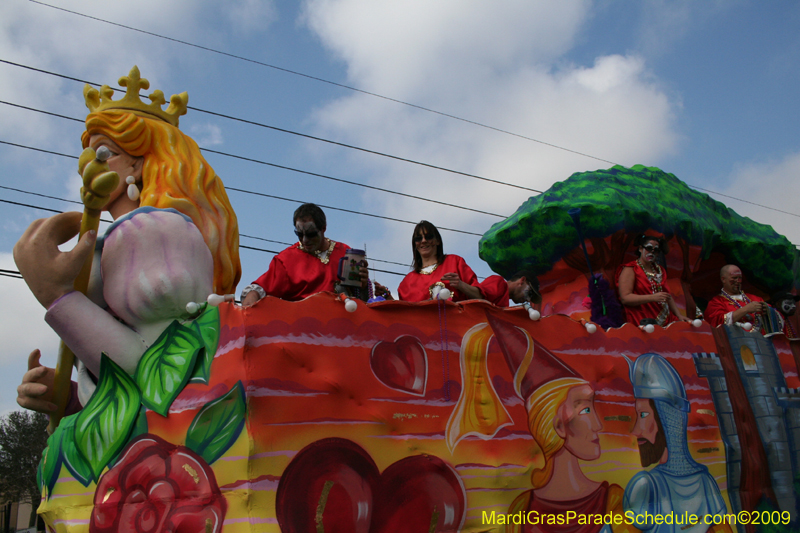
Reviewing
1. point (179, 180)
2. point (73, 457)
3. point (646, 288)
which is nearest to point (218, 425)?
point (73, 457)

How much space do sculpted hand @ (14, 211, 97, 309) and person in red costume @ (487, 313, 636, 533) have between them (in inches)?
83.5

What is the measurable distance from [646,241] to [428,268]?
6.81 feet

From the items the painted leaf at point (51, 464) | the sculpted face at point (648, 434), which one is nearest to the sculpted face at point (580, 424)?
the sculpted face at point (648, 434)

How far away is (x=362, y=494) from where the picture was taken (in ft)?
9.73

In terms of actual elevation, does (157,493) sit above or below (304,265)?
below

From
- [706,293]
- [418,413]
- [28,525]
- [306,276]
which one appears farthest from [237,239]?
[28,525]

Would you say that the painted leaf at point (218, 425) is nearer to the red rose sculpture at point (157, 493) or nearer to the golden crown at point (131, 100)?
the red rose sculpture at point (157, 493)

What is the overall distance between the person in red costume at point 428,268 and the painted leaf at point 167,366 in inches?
50.0

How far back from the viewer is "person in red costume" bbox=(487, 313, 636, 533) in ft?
11.5

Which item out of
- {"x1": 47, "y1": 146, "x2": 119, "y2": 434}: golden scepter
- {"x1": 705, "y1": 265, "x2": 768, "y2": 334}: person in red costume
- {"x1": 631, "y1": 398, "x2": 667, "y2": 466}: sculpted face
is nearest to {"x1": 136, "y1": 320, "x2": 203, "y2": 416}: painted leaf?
{"x1": 47, "y1": 146, "x2": 119, "y2": 434}: golden scepter

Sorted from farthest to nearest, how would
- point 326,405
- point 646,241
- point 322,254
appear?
point 646,241 → point 322,254 → point 326,405

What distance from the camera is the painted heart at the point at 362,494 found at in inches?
112

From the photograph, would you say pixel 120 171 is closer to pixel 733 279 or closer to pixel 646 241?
pixel 646 241

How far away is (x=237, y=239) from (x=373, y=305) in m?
1.24
